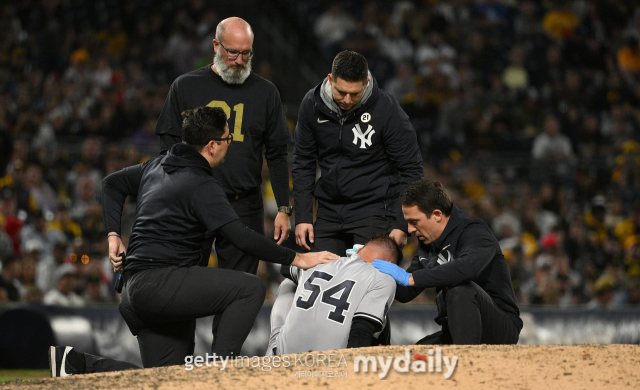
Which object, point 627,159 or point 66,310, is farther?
point 627,159

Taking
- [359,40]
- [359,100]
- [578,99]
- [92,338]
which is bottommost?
[92,338]

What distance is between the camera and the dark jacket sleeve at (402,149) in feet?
17.1

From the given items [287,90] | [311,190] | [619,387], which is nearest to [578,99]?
[287,90]

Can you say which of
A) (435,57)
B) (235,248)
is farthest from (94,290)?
(435,57)

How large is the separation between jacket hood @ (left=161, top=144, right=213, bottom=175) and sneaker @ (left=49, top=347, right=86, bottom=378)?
4.16 ft

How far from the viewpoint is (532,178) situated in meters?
11.0

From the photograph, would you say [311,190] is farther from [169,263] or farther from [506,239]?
[506,239]

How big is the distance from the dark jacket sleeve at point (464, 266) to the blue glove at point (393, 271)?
0.06 metres

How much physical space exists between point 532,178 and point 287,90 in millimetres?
5033

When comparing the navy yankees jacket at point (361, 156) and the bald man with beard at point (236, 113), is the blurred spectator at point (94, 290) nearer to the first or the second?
the bald man with beard at point (236, 113)

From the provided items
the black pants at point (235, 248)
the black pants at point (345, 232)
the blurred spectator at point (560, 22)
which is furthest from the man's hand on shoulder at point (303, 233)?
the blurred spectator at point (560, 22)

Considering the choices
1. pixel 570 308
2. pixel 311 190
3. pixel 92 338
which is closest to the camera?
pixel 311 190

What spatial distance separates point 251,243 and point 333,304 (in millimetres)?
648

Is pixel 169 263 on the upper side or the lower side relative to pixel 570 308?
upper
